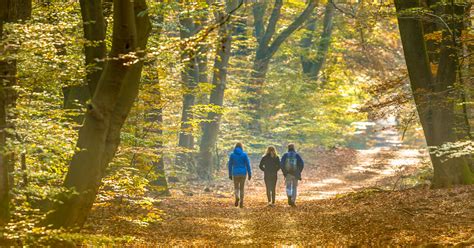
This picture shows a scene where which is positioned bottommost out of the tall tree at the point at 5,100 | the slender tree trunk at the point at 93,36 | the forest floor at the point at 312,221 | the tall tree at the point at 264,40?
the forest floor at the point at 312,221

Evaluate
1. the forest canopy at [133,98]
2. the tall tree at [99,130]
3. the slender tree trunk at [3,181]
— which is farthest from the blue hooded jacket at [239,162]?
the slender tree trunk at [3,181]

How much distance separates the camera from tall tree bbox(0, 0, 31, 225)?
7.27 meters

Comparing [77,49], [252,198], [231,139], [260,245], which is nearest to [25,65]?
[77,49]

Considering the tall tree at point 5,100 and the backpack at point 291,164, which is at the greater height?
the tall tree at point 5,100

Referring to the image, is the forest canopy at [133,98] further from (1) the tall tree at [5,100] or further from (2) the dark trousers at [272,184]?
(2) the dark trousers at [272,184]

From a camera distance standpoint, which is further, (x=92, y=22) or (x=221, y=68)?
(x=221, y=68)

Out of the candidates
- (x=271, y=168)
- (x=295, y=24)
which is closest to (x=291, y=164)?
(x=271, y=168)

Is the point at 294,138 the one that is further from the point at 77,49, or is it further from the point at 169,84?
the point at 77,49

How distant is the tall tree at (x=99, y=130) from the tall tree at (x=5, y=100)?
0.80m

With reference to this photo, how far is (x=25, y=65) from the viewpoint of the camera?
8.55m

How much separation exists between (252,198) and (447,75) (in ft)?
27.7

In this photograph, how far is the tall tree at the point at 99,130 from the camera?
8.09 metres

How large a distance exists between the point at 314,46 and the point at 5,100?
88.6ft

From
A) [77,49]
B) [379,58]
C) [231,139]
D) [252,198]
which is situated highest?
[379,58]
